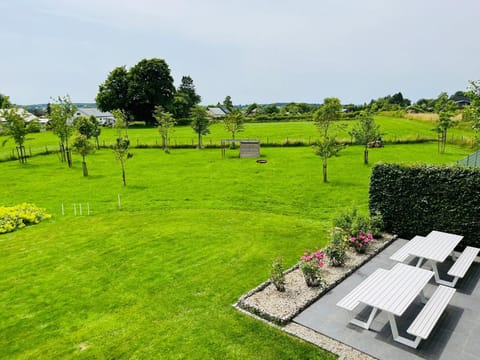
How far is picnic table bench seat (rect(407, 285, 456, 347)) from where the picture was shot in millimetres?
5633

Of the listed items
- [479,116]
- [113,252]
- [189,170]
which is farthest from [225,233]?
[189,170]

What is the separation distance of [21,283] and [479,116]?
17.6m

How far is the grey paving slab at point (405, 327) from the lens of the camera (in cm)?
577

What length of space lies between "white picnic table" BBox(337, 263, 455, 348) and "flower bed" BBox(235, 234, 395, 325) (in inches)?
44.9

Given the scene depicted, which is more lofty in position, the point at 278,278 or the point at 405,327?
the point at 278,278

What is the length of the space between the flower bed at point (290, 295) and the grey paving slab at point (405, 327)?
0.18 m

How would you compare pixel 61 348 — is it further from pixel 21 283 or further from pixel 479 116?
pixel 479 116

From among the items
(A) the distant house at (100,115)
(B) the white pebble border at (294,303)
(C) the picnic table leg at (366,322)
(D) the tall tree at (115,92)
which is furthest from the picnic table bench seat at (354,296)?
(A) the distant house at (100,115)

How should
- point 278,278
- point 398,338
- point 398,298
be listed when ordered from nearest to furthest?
point 398,338
point 398,298
point 278,278

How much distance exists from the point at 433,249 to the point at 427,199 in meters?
2.37

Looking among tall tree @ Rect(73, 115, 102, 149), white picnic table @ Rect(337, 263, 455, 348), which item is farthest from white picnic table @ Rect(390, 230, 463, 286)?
tall tree @ Rect(73, 115, 102, 149)

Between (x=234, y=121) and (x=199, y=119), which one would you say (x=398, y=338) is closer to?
(x=199, y=119)

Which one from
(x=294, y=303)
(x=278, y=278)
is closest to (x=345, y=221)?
(x=278, y=278)

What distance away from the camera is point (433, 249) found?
8.51m
